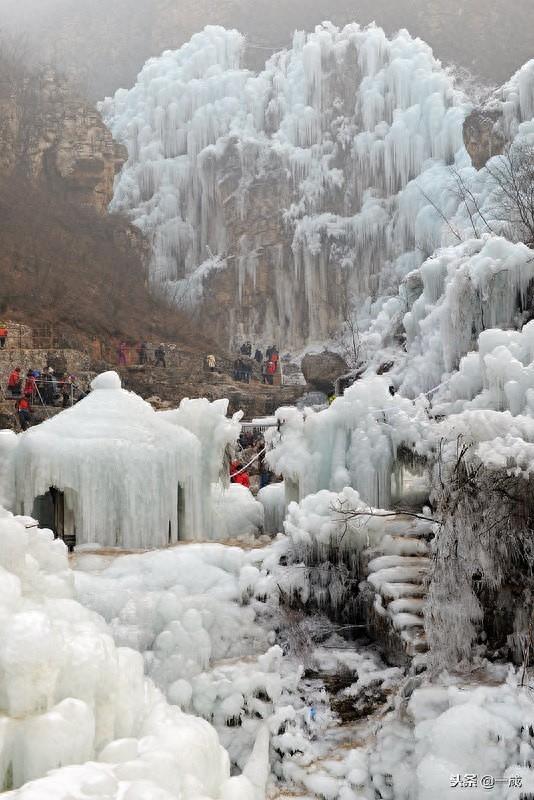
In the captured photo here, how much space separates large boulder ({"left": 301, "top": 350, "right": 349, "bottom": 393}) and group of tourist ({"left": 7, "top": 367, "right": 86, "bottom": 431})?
27.4ft

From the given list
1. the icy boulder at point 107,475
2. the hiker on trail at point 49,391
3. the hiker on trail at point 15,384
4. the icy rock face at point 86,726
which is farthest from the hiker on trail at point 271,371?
the icy rock face at point 86,726

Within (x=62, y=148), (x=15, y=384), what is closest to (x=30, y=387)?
(x=15, y=384)

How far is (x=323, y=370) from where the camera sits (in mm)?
27250

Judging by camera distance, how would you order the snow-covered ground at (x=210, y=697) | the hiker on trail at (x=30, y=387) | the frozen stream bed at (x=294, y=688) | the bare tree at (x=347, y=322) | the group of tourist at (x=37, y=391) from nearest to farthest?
the snow-covered ground at (x=210, y=697) → the frozen stream bed at (x=294, y=688) → the group of tourist at (x=37, y=391) → the hiker on trail at (x=30, y=387) → the bare tree at (x=347, y=322)

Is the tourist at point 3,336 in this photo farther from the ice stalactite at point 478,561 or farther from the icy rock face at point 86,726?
the icy rock face at point 86,726

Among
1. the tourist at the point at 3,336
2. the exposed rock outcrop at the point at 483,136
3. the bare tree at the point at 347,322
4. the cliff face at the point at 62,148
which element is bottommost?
the tourist at the point at 3,336

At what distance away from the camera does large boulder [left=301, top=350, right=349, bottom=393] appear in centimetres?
2698

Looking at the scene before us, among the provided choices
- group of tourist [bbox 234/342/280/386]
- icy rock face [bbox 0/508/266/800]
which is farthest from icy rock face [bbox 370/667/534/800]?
group of tourist [bbox 234/342/280/386]

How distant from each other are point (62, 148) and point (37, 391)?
19.0 m

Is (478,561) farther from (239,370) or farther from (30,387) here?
(239,370)

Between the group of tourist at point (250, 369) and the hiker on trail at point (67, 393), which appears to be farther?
the group of tourist at point (250, 369)

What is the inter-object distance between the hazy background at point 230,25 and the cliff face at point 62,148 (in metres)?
9.41

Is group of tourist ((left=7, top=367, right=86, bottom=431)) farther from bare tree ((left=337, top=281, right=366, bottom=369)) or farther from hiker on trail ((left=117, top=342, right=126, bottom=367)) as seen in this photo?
bare tree ((left=337, top=281, right=366, bottom=369))

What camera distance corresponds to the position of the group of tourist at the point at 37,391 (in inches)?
744
